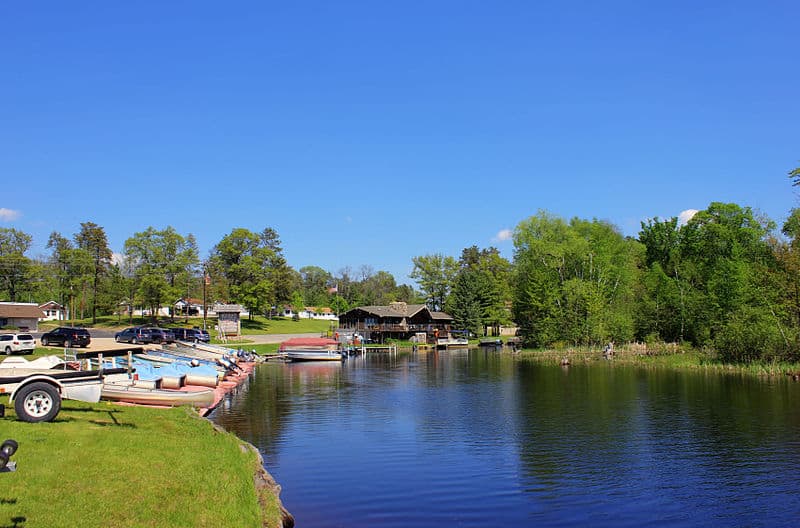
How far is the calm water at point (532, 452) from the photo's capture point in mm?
18047

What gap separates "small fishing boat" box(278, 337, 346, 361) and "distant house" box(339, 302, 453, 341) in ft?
93.9

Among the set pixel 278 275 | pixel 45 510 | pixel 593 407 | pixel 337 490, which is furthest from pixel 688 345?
pixel 278 275

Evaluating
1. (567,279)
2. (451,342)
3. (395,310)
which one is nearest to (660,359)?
(567,279)

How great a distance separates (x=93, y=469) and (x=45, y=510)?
110 inches

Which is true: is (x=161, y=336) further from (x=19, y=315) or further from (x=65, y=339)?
(x=19, y=315)

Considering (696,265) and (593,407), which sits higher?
(696,265)

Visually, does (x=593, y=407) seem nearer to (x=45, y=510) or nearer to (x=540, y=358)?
(x=45, y=510)

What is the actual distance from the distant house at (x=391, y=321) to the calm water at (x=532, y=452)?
213 feet

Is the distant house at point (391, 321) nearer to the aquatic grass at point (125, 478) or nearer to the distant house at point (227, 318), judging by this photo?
the distant house at point (227, 318)

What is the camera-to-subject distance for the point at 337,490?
65.0ft

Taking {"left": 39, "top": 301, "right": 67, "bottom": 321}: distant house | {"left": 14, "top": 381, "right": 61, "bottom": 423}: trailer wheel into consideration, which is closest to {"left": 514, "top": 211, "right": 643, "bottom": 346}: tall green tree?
{"left": 14, "top": 381, "right": 61, "bottom": 423}: trailer wheel

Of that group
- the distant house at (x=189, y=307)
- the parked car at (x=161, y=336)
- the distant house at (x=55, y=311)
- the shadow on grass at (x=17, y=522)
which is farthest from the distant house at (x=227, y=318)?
the shadow on grass at (x=17, y=522)

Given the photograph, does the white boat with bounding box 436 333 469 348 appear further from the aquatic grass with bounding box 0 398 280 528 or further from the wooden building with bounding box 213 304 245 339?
the aquatic grass with bounding box 0 398 280 528

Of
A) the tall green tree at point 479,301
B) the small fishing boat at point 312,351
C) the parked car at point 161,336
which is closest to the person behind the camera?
the parked car at point 161,336
